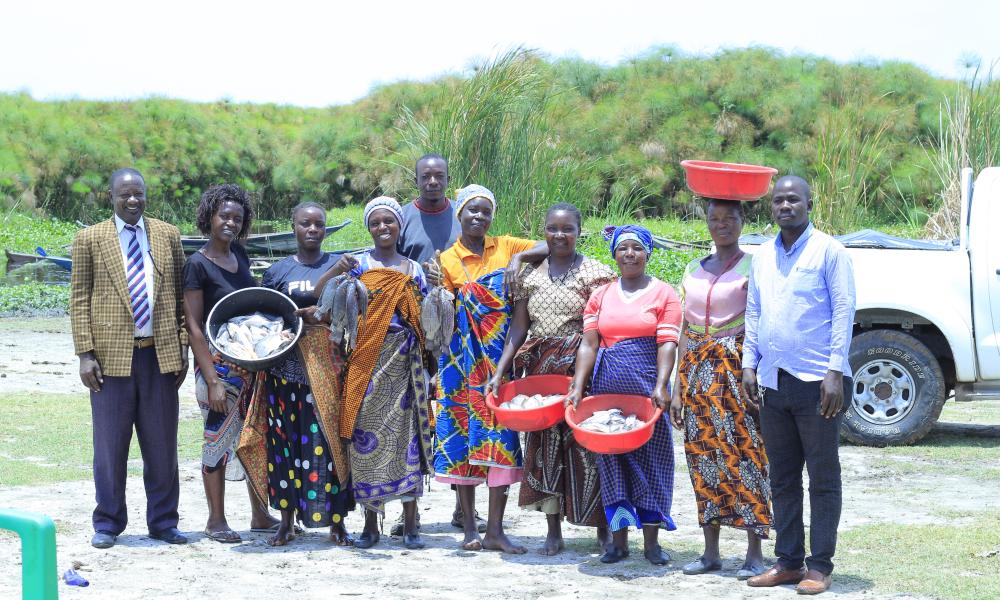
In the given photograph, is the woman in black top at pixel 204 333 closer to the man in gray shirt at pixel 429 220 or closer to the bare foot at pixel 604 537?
the man in gray shirt at pixel 429 220

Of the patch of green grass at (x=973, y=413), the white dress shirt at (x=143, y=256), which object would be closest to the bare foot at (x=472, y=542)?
the white dress shirt at (x=143, y=256)

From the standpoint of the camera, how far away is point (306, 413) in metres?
5.56

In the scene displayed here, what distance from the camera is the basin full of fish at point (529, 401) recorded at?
5.25 meters

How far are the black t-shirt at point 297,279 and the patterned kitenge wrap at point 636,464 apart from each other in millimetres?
1528

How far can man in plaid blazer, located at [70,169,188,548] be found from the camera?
554cm

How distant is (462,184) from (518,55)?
146 centimetres

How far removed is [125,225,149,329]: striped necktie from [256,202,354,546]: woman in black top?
0.61 metres

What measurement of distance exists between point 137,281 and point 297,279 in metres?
0.82

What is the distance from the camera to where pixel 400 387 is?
5.58m

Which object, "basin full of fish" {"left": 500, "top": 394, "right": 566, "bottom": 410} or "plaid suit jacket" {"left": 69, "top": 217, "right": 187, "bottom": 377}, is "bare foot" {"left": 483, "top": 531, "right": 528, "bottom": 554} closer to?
"basin full of fish" {"left": 500, "top": 394, "right": 566, "bottom": 410}

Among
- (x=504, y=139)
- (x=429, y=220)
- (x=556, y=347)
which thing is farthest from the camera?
(x=504, y=139)

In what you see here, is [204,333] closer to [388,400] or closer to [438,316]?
[388,400]

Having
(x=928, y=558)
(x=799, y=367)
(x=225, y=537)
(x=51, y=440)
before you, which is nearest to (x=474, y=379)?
(x=225, y=537)

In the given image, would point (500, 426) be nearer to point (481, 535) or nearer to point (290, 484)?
point (481, 535)
